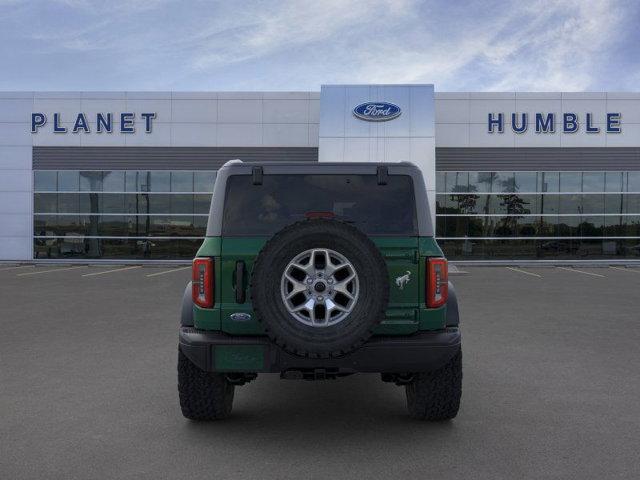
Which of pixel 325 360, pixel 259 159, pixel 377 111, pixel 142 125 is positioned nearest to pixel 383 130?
pixel 377 111

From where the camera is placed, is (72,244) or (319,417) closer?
(319,417)

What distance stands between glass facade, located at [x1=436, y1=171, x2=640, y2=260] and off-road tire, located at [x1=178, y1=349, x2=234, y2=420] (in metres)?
22.3

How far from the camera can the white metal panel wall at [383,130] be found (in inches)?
938

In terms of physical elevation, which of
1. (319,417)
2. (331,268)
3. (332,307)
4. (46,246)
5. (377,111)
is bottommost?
(319,417)

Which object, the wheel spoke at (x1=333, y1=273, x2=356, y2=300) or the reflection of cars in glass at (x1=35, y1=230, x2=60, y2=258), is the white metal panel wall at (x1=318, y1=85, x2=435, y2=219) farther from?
the wheel spoke at (x1=333, y1=273, x2=356, y2=300)

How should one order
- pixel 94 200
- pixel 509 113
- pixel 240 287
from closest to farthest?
pixel 240 287
pixel 509 113
pixel 94 200

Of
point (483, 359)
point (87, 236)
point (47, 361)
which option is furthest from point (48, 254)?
point (483, 359)

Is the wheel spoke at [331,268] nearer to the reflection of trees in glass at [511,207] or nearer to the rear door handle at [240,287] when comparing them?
the rear door handle at [240,287]

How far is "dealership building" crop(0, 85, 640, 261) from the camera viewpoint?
84.9ft

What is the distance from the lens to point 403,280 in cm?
392

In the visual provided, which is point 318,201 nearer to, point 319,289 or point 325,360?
point 319,289

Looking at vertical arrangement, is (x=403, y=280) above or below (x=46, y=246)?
above

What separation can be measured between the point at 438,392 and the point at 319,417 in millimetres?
996

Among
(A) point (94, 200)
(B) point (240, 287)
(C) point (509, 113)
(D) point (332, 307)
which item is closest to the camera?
(D) point (332, 307)
